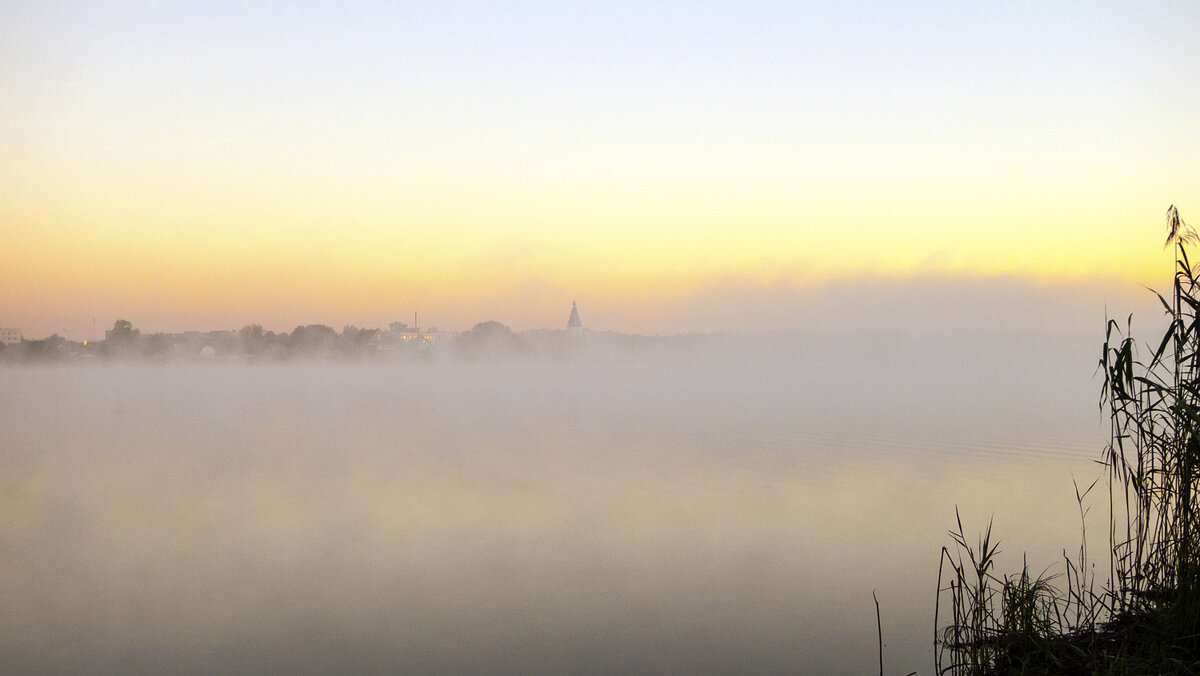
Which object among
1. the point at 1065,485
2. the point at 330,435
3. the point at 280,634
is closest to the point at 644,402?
the point at 330,435

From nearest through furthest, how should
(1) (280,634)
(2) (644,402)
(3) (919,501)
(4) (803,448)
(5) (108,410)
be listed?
(1) (280,634), (3) (919,501), (4) (803,448), (5) (108,410), (2) (644,402)

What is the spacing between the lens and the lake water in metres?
7.19

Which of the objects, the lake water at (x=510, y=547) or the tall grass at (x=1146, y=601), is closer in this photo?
the tall grass at (x=1146, y=601)

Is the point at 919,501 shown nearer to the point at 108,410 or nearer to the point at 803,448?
the point at 803,448

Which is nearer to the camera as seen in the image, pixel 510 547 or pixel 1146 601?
pixel 1146 601

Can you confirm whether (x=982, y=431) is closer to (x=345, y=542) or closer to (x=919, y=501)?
(x=919, y=501)

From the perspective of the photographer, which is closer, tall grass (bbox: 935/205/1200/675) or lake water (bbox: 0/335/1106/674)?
tall grass (bbox: 935/205/1200/675)

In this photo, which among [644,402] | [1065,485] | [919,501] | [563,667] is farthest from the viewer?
[644,402]

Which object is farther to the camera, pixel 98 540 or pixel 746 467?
pixel 746 467

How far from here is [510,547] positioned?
10.7 meters

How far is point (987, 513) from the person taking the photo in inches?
460

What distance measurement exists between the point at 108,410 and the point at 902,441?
37.0 m

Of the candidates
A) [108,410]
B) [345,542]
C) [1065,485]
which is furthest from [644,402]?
[345,542]

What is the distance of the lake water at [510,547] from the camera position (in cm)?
719
